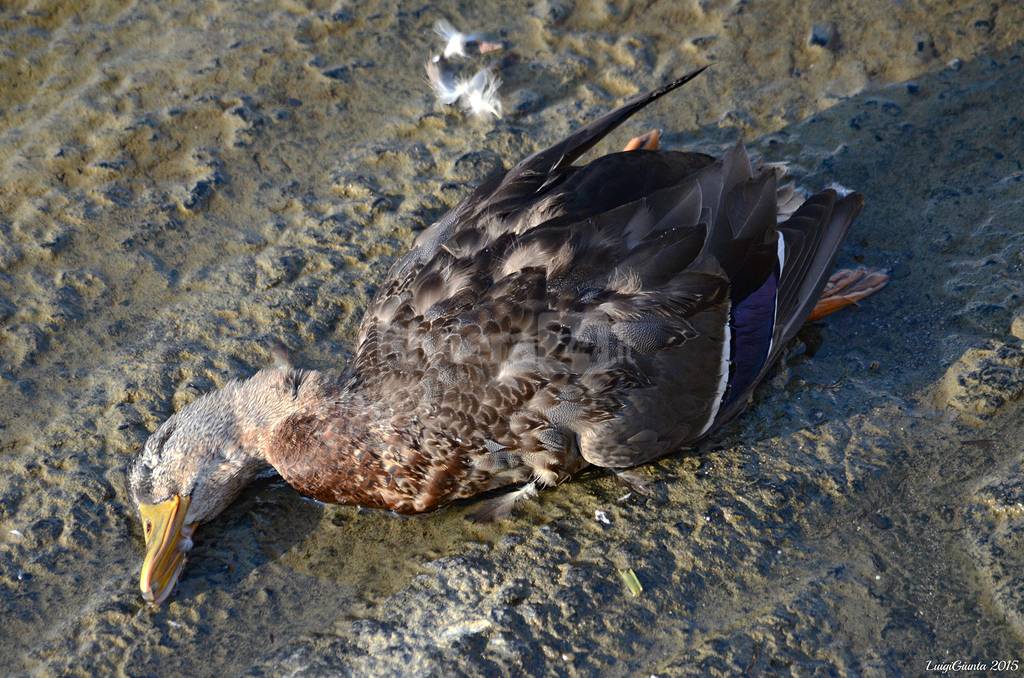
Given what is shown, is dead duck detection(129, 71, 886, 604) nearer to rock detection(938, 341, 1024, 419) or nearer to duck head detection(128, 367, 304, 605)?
duck head detection(128, 367, 304, 605)

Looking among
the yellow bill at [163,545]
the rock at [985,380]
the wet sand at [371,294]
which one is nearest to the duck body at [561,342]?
the wet sand at [371,294]

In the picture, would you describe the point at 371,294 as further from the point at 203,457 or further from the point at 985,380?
the point at 985,380

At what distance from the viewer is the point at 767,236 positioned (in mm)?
4180

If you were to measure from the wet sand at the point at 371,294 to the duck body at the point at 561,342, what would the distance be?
0.23 m

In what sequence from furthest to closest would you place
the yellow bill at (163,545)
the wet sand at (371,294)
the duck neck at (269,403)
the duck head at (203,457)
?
the duck neck at (269,403)
the duck head at (203,457)
the yellow bill at (163,545)
the wet sand at (371,294)

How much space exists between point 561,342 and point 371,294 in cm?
130

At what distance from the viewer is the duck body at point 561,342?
390cm

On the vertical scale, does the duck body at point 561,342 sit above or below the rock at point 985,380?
above

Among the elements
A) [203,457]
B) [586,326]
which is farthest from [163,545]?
[586,326]

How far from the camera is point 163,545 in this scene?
12.9ft

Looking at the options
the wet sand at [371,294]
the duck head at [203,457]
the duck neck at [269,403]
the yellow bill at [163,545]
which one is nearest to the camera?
the wet sand at [371,294]

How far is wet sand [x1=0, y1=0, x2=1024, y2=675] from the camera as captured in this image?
3658 mm

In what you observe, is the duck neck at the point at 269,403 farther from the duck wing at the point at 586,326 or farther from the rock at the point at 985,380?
the rock at the point at 985,380

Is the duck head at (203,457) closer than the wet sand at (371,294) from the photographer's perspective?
No
